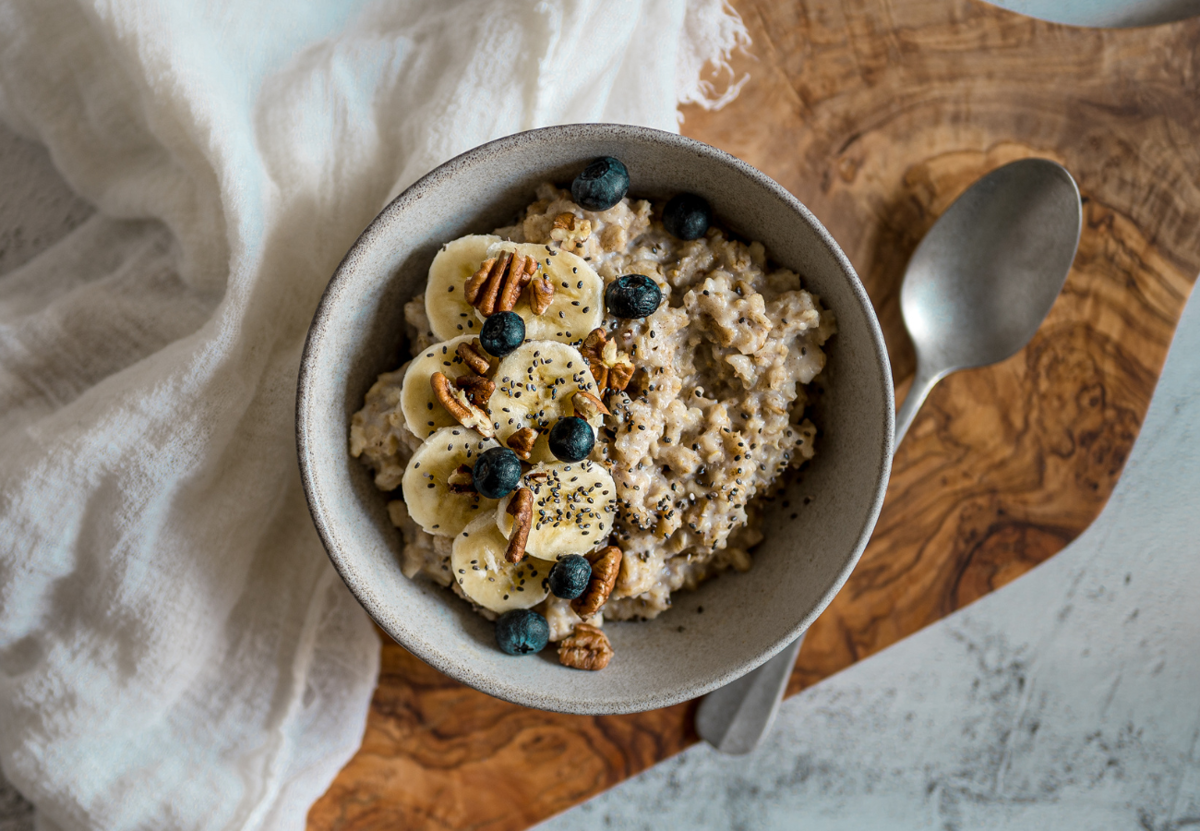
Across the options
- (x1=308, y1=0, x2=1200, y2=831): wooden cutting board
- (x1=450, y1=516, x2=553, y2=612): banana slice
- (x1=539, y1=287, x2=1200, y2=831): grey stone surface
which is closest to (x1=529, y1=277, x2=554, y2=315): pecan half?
(x1=450, y1=516, x2=553, y2=612): banana slice

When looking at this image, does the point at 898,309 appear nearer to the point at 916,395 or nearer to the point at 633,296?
the point at 916,395

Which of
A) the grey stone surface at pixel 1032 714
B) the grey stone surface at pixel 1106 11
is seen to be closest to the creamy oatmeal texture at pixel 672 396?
the grey stone surface at pixel 1032 714

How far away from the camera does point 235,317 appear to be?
169cm

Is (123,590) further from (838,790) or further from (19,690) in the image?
(838,790)

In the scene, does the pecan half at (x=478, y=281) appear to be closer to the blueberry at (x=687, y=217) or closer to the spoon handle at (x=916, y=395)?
the blueberry at (x=687, y=217)

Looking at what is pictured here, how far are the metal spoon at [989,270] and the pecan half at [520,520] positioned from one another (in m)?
0.88

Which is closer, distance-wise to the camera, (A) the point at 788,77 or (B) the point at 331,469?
(B) the point at 331,469

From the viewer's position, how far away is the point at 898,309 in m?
1.92

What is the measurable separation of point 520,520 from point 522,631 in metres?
0.24

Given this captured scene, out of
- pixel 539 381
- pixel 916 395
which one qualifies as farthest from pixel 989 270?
pixel 539 381

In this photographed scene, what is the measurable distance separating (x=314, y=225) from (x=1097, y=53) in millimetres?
1792

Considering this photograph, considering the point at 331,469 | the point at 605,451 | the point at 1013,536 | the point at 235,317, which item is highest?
the point at 235,317

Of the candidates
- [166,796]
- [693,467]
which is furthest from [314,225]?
[166,796]

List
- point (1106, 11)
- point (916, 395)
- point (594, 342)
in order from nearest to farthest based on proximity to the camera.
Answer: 1. point (594, 342)
2. point (916, 395)
3. point (1106, 11)
